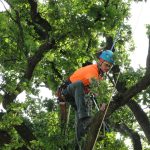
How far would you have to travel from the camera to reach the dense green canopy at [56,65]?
20.0ft

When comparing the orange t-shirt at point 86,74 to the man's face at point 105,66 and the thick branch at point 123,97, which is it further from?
the thick branch at point 123,97

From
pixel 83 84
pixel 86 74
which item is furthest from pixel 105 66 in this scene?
pixel 83 84

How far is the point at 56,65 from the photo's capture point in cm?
1112

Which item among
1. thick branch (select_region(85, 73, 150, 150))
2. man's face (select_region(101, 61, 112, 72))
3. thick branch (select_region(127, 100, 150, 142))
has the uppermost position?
thick branch (select_region(127, 100, 150, 142))

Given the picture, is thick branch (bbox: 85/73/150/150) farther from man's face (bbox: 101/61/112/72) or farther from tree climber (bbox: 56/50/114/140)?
man's face (bbox: 101/61/112/72)

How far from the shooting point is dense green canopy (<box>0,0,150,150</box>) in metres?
6.09

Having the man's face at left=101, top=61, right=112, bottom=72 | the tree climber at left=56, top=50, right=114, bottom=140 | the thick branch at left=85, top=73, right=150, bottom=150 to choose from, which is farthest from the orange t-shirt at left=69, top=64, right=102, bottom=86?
the thick branch at left=85, top=73, right=150, bottom=150

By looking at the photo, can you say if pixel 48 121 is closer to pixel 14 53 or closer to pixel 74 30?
pixel 74 30

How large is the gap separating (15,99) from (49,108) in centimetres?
504

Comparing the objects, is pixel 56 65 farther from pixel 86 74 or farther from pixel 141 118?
pixel 86 74

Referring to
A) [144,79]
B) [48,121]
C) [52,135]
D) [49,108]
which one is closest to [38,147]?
[52,135]

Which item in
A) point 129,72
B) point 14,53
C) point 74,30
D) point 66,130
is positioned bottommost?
point 66,130

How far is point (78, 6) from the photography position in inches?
357

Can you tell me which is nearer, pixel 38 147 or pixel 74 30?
pixel 38 147
